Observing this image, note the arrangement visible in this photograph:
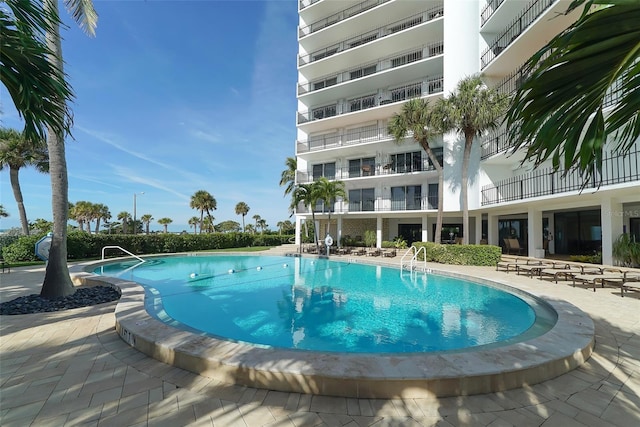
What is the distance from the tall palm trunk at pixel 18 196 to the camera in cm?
1936

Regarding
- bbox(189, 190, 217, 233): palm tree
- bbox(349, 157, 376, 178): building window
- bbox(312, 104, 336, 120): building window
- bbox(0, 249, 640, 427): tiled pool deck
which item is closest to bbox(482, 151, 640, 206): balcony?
bbox(0, 249, 640, 427): tiled pool deck

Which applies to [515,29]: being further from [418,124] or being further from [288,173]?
[288,173]

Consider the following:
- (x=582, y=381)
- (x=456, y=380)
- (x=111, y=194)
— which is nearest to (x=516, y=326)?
(x=582, y=381)

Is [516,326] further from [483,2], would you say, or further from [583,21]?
[483,2]

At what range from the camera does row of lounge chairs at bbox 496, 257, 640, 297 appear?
8.35m

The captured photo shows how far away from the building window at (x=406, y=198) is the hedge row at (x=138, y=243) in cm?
1454

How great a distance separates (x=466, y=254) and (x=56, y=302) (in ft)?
53.6

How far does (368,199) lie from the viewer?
930 inches

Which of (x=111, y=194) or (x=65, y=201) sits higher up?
(x=111, y=194)

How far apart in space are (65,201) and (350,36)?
2395 cm

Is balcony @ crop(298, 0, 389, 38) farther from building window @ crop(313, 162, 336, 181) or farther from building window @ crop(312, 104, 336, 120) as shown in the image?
building window @ crop(313, 162, 336, 181)

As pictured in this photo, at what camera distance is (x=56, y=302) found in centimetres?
695

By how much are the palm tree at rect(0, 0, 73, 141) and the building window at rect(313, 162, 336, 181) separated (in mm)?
22477

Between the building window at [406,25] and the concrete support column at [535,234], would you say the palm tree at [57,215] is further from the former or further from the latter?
the building window at [406,25]
